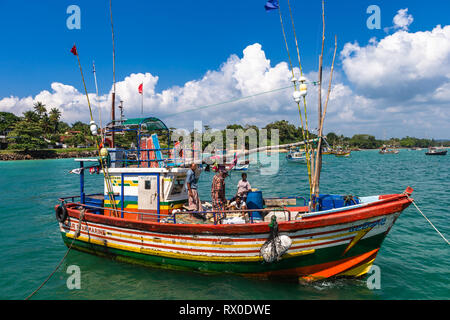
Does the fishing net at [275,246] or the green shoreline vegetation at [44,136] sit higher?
the green shoreline vegetation at [44,136]

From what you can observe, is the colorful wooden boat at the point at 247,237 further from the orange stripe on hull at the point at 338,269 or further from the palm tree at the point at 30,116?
the palm tree at the point at 30,116

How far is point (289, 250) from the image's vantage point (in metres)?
6.75

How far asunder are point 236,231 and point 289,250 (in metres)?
1.44

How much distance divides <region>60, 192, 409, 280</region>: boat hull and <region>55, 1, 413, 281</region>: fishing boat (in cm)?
3

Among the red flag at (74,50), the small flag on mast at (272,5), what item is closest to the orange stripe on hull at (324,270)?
the small flag on mast at (272,5)

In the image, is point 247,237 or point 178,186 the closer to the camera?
point 247,237

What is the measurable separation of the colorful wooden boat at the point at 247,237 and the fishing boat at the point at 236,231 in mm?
26

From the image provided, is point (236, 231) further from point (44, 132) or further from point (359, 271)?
point (44, 132)

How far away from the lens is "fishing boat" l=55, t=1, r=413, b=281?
665 centimetres

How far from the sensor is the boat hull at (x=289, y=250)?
21.7ft

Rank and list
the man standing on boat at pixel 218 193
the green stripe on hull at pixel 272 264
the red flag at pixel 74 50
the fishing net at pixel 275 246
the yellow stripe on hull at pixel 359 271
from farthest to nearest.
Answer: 1. the red flag at pixel 74 50
2. the man standing on boat at pixel 218 193
3. the yellow stripe on hull at pixel 359 271
4. the green stripe on hull at pixel 272 264
5. the fishing net at pixel 275 246

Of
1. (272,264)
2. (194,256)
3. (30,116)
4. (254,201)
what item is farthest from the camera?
(30,116)

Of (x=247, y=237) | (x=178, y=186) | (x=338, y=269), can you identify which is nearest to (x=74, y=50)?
(x=178, y=186)
